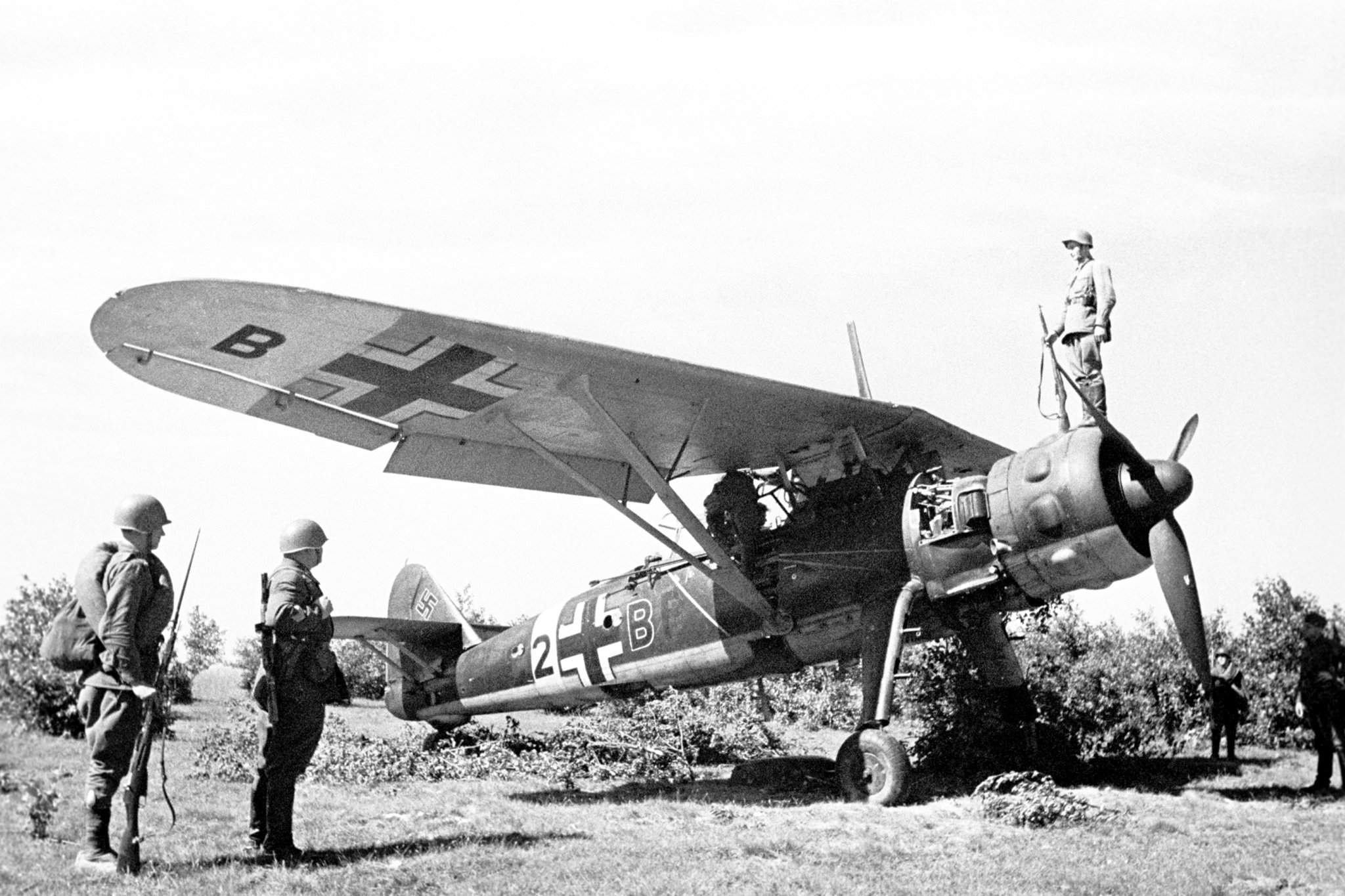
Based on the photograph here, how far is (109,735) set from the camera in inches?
232

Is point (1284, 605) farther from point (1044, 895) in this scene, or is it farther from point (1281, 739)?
point (1044, 895)

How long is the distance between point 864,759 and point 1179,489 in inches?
120

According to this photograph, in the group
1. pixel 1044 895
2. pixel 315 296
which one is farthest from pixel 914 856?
pixel 315 296

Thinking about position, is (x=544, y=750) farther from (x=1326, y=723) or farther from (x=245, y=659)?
(x=245, y=659)

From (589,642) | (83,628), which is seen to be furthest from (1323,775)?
(83,628)

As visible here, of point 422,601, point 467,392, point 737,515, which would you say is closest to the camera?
point 467,392

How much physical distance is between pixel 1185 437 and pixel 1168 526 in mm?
801

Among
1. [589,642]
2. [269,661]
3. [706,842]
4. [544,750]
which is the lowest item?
[706,842]

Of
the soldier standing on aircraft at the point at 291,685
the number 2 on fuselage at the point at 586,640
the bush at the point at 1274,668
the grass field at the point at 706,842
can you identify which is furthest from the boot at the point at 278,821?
the bush at the point at 1274,668

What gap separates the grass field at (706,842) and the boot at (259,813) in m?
0.14

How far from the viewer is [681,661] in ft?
36.0

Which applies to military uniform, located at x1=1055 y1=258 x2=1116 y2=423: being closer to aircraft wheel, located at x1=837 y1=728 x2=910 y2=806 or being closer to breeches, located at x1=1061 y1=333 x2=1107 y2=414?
breeches, located at x1=1061 y1=333 x2=1107 y2=414

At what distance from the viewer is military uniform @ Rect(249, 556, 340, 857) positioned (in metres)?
6.46

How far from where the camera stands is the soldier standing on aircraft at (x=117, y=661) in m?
5.91
